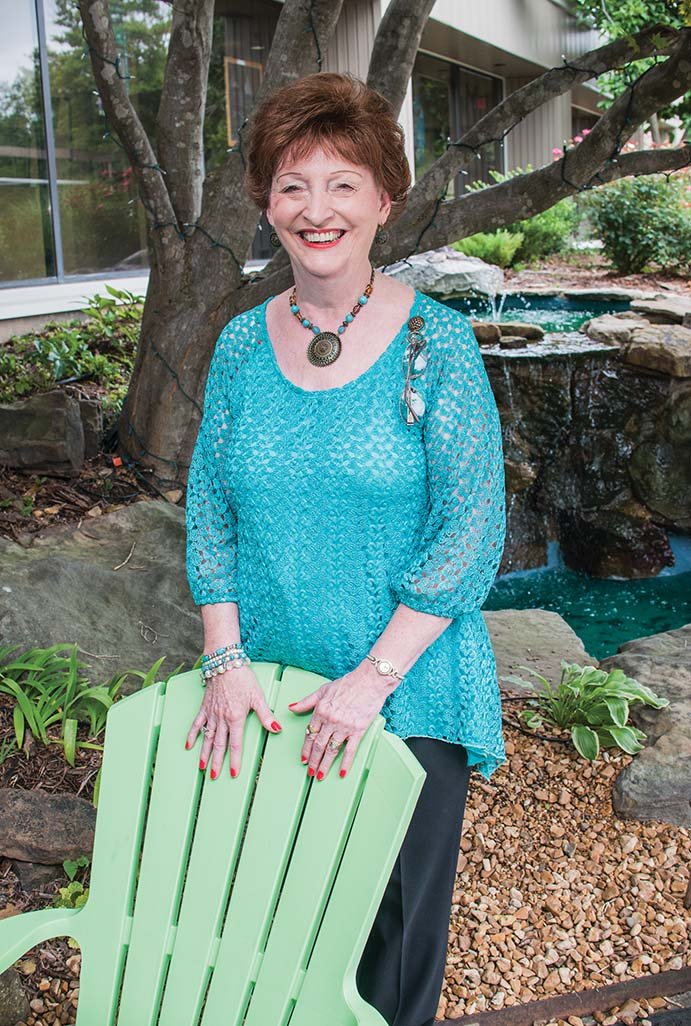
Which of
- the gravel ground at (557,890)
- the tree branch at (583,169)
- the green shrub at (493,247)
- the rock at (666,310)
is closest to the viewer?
the gravel ground at (557,890)

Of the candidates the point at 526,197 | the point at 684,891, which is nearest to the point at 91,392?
the point at 526,197

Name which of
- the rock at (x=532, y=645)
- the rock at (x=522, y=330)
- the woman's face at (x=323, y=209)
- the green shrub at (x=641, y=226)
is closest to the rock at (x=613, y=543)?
the rock at (x=522, y=330)

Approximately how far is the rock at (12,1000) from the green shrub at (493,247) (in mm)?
12710

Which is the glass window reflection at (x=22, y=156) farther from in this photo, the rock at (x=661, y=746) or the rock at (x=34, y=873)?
the rock at (x=34, y=873)

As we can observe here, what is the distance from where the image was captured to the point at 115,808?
2.06 m

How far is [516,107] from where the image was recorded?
14.6 feet

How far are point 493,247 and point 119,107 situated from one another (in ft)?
33.6

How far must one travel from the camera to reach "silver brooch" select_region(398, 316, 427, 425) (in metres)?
1.90

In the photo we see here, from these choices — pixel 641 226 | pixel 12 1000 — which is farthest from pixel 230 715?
pixel 641 226

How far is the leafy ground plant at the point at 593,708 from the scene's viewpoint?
3744mm

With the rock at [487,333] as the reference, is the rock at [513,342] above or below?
below

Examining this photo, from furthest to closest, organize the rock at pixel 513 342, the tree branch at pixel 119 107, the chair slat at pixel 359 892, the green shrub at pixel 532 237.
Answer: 1. the green shrub at pixel 532 237
2. the rock at pixel 513 342
3. the tree branch at pixel 119 107
4. the chair slat at pixel 359 892

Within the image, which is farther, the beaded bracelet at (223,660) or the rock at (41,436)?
the rock at (41,436)

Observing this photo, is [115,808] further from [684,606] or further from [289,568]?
[684,606]
